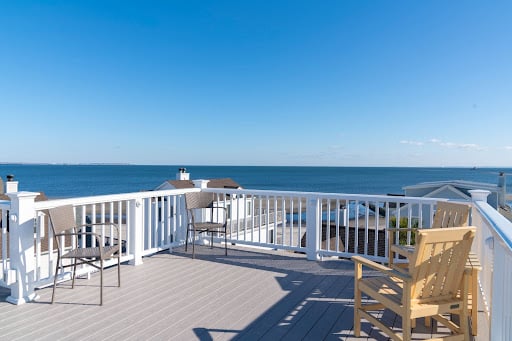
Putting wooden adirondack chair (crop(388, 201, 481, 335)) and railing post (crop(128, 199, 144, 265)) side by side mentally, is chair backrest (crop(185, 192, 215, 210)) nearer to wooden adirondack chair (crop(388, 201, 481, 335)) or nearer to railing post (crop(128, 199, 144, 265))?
railing post (crop(128, 199, 144, 265))

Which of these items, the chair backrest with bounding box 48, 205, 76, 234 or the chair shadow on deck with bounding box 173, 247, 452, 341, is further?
the chair backrest with bounding box 48, 205, 76, 234

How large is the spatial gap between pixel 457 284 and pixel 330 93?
1486 cm

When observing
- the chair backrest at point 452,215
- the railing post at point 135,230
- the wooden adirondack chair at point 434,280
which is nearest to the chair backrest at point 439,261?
the wooden adirondack chair at point 434,280

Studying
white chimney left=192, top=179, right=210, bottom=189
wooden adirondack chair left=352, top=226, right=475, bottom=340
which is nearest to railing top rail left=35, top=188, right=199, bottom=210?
white chimney left=192, top=179, right=210, bottom=189

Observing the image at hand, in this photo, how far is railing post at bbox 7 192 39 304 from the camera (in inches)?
119

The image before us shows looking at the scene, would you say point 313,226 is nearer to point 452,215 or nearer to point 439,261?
point 452,215

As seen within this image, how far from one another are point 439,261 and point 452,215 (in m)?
1.22

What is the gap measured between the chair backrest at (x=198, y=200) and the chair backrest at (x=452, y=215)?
Result: 318 centimetres

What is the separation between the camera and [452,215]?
9.78ft

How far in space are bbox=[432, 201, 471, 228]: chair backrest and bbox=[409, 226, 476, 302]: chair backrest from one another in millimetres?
857

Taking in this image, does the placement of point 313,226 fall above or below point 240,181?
above

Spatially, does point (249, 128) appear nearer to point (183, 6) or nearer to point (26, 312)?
point (183, 6)

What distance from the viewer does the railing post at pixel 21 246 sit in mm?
3027

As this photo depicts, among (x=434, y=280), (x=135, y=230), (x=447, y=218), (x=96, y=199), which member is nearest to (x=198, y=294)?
(x=135, y=230)
